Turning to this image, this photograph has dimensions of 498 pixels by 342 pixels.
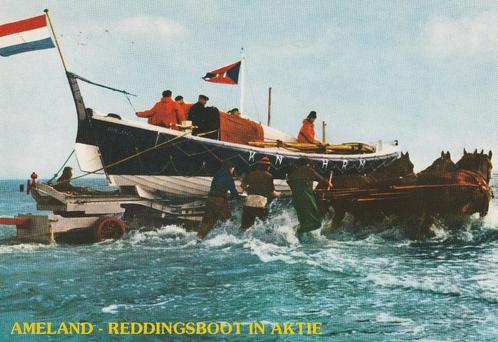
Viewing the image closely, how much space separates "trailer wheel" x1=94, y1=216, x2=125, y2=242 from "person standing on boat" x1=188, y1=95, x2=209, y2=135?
4.50m

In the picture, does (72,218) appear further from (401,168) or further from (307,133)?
(401,168)

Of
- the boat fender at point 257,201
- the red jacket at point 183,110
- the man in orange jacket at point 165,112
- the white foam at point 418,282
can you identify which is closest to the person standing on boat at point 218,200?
the boat fender at point 257,201

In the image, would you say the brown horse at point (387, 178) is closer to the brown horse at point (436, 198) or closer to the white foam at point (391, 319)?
the brown horse at point (436, 198)

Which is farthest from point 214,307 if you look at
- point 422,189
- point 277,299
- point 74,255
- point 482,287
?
point 422,189

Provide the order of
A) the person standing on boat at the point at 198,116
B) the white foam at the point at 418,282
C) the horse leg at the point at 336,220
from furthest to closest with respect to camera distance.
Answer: the person standing on boat at the point at 198,116
the horse leg at the point at 336,220
the white foam at the point at 418,282

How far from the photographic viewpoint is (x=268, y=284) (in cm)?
830

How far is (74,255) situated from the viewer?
11367 mm

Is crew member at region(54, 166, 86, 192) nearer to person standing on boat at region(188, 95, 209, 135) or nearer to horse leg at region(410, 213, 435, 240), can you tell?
person standing on boat at region(188, 95, 209, 135)

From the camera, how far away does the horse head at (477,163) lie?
14.2 metres

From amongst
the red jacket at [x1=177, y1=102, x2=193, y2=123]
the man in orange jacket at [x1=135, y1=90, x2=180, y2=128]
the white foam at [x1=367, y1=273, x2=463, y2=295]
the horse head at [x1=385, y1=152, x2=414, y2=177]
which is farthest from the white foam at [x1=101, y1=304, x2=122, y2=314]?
the horse head at [x1=385, y1=152, x2=414, y2=177]

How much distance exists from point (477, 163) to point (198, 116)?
857 cm

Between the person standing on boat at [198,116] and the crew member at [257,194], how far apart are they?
423cm

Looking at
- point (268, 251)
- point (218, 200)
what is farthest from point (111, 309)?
point (218, 200)

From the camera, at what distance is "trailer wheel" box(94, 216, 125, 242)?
13406mm
